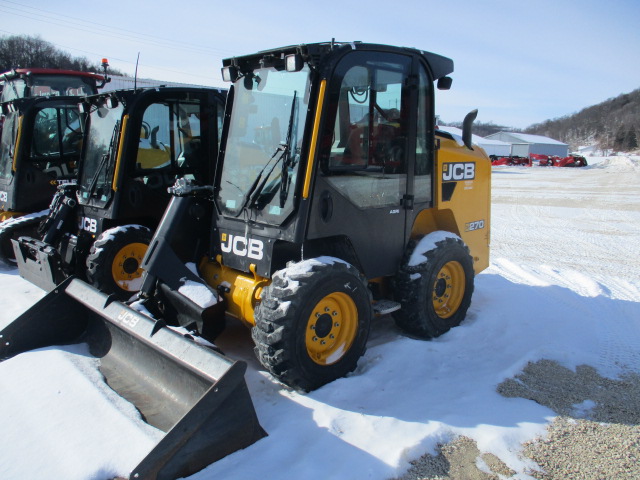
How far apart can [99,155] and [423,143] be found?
3805mm

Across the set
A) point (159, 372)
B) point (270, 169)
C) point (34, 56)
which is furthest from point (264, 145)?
point (34, 56)

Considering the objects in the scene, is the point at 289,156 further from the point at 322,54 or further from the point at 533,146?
the point at 533,146

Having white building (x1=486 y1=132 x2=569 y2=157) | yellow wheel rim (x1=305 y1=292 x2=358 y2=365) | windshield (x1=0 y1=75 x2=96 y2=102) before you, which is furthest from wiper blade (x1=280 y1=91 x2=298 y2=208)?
white building (x1=486 y1=132 x2=569 y2=157)

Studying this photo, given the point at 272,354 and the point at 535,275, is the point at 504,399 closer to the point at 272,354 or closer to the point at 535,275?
the point at 272,354

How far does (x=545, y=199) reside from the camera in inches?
653

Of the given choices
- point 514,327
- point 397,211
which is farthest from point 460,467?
point 514,327

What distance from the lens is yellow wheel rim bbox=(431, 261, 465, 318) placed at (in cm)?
472

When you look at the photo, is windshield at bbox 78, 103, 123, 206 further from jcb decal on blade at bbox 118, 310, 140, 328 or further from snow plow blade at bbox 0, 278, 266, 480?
jcb decal on blade at bbox 118, 310, 140, 328

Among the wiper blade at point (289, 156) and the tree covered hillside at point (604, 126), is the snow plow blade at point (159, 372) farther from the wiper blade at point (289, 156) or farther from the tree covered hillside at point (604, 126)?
A: the tree covered hillside at point (604, 126)

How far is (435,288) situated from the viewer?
467 centimetres

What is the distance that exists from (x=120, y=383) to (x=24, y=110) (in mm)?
5645

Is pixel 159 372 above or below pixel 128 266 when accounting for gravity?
below

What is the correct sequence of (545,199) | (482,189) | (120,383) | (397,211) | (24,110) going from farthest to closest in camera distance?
(545,199), (24,110), (482,189), (397,211), (120,383)

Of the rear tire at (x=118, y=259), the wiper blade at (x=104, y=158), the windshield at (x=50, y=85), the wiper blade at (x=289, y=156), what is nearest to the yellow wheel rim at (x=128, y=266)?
the rear tire at (x=118, y=259)
